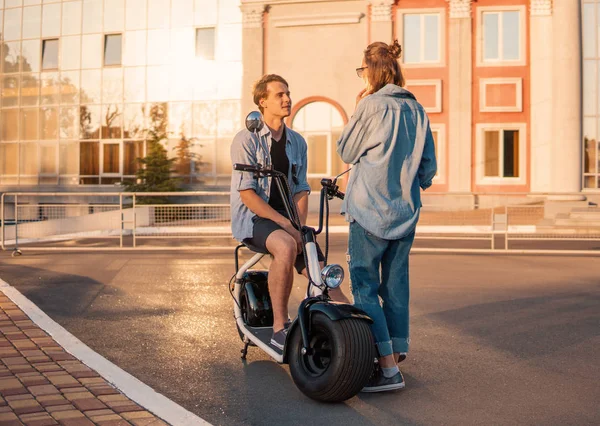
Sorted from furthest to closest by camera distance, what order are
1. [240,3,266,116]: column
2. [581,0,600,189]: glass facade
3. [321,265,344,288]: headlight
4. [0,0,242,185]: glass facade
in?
[0,0,242,185]: glass facade → [240,3,266,116]: column → [581,0,600,189]: glass facade → [321,265,344,288]: headlight

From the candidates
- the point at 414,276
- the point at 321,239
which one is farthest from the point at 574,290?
the point at 321,239

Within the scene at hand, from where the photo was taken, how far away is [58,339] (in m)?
5.96

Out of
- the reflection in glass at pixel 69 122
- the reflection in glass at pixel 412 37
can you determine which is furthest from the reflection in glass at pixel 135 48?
the reflection in glass at pixel 412 37

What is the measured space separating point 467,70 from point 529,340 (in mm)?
23634

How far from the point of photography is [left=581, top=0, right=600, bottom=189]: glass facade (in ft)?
90.5

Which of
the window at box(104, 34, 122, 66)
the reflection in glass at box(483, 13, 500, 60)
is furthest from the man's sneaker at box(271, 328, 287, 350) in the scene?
the window at box(104, 34, 122, 66)

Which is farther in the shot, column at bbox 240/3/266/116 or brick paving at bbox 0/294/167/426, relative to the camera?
column at bbox 240/3/266/116

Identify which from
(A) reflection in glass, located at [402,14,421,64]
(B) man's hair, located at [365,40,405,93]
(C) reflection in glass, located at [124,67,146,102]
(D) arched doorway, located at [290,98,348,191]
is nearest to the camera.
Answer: (B) man's hair, located at [365,40,405,93]

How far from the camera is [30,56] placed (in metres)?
36.0

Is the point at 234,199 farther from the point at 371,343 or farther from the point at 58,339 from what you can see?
the point at 58,339

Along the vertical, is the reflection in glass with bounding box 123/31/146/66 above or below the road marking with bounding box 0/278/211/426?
above

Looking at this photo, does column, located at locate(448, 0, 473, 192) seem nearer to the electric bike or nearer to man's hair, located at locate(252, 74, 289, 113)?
man's hair, located at locate(252, 74, 289, 113)

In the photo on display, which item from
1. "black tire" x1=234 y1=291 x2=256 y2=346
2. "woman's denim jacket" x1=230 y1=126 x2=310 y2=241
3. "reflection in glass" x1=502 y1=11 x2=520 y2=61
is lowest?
"black tire" x1=234 y1=291 x2=256 y2=346

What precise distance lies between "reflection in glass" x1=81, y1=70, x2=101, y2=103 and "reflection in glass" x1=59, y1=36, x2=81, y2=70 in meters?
0.66
